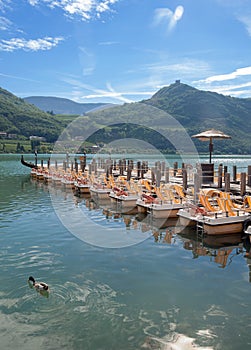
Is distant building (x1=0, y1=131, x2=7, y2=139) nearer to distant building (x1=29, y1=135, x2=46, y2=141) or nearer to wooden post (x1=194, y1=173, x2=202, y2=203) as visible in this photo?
distant building (x1=29, y1=135, x2=46, y2=141)

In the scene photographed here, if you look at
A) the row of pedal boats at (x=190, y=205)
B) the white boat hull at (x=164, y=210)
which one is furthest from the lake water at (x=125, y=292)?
the white boat hull at (x=164, y=210)

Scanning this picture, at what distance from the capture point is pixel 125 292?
9383 millimetres

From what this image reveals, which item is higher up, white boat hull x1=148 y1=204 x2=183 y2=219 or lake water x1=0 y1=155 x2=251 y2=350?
white boat hull x1=148 y1=204 x2=183 y2=219

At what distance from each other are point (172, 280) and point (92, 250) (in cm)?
414

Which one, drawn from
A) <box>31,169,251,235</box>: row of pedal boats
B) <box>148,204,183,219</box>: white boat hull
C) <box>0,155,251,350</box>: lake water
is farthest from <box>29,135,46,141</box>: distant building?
<box>0,155,251,350</box>: lake water

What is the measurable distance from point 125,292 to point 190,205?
842 cm

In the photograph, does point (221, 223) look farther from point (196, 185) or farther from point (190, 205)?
point (196, 185)

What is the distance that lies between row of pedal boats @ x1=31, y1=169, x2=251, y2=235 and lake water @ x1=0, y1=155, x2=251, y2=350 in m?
0.74

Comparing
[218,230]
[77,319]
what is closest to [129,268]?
[77,319]

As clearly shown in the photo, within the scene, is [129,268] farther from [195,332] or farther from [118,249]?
[195,332]

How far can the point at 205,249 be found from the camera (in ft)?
44.6

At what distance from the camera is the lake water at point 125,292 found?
7.16 meters

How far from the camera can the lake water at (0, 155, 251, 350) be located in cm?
716

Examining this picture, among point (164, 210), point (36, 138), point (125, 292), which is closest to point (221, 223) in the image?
point (164, 210)
